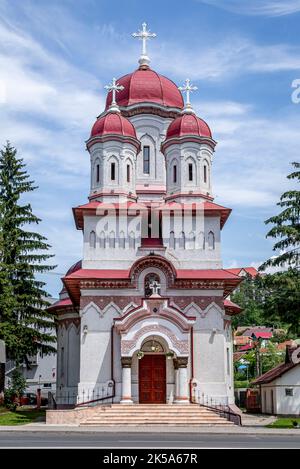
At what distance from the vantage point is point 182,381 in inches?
1291

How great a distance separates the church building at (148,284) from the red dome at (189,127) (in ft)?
0.21

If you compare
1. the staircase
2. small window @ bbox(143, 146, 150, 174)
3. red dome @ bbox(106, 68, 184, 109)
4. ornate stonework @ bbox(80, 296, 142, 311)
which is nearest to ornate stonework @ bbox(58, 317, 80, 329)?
ornate stonework @ bbox(80, 296, 142, 311)

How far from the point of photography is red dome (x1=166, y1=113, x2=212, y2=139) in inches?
1537

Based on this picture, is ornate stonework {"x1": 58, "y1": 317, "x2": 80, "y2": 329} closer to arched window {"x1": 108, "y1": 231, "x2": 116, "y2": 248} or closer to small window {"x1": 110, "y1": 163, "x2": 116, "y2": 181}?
arched window {"x1": 108, "y1": 231, "x2": 116, "y2": 248}

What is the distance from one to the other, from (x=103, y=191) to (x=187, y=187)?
4724 millimetres

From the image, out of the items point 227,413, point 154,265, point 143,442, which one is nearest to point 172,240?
point 154,265

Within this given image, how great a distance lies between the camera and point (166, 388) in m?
33.6

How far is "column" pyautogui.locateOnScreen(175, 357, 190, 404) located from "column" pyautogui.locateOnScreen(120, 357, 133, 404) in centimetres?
234

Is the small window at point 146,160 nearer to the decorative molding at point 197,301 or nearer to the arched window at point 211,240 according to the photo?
the arched window at point 211,240

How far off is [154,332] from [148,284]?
3050 mm
